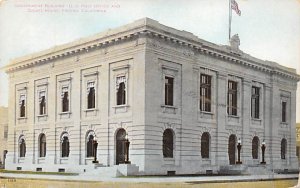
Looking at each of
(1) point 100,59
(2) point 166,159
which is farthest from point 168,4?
(2) point 166,159

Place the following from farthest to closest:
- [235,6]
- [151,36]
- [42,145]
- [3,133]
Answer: [42,145]
[3,133]
[151,36]
[235,6]

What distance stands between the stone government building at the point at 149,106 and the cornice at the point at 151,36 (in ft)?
0.08

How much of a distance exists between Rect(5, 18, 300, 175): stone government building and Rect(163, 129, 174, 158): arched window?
0.07ft

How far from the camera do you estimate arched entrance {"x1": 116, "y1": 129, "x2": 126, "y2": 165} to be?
37.5 ft

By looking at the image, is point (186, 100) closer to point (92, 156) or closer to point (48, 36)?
point (92, 156)

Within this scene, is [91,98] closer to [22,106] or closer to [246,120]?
[22,106]

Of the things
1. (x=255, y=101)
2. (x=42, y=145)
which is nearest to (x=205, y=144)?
(x=255, y=101)

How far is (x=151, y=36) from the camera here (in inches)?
448

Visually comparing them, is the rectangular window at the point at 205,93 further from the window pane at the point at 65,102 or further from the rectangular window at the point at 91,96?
the window pane at the point at 65,102

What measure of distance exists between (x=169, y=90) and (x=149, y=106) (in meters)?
0.81

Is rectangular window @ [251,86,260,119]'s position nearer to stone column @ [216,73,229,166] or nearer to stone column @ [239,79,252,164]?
stone column @ [239,79,252,164]

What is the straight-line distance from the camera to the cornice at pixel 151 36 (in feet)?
35.9

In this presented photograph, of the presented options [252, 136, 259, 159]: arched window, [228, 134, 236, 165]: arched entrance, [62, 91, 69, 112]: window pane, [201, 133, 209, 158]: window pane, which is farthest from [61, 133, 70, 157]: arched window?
[252, 136, 259, 159]: arched window

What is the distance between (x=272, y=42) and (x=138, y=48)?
257 centimetres
